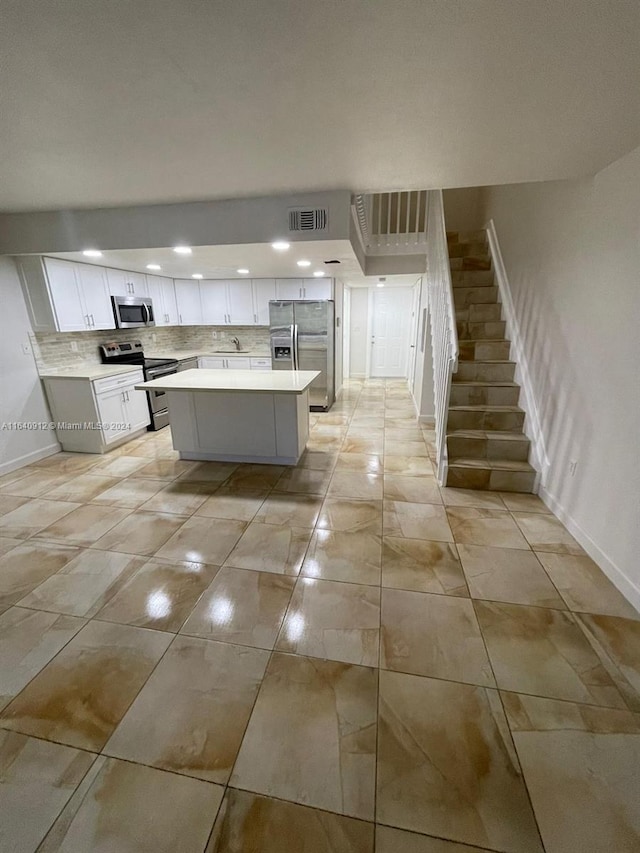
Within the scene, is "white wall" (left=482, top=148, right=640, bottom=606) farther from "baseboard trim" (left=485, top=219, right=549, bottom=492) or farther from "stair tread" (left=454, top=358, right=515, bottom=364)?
"stair tread" (left=454, top=358, right=515, bottom=364)

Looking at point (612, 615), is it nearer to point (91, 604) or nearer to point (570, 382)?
point (570, 382)

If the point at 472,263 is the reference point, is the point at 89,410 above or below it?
below

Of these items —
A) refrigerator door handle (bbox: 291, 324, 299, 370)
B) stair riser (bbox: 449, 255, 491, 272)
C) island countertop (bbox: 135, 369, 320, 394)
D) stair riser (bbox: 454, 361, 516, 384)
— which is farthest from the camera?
refrigerator door handle (bbox: 291, 324, 299, 370)

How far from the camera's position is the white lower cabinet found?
3969 millimetres

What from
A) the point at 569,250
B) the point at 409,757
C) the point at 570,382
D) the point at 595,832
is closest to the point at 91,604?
the point at 409,757

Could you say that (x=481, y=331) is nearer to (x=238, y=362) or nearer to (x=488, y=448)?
(x=488, y=448)

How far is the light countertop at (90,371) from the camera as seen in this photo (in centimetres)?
393

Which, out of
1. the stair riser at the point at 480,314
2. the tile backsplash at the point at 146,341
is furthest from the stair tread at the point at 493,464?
the tile backsplash at the point at 146,341

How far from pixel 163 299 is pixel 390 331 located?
184 inches

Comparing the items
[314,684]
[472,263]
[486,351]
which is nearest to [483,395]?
[486,351]

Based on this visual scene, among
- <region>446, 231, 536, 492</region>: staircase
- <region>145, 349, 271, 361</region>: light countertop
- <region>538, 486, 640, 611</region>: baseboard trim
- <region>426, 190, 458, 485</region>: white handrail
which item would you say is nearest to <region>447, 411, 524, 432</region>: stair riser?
<region>446, 231, 536, 492</region>: staircase

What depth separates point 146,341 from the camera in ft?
18.7

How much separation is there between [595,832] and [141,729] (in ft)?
5.05

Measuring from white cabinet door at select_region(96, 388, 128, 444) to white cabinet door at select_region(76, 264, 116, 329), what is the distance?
33.1 inches
